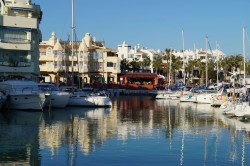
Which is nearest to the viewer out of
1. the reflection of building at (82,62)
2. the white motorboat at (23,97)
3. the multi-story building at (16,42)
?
the white motorboat at (23,97)

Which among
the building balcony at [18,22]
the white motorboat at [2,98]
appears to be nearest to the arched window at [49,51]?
the building balcony at [18,22]

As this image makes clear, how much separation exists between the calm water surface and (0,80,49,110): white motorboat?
4.86 metres

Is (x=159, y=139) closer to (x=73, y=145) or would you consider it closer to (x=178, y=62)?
(x=73, y=145)

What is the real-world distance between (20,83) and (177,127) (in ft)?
67.3

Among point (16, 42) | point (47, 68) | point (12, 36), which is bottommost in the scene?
point (47, 68)

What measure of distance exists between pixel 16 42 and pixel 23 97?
14193 millimetres

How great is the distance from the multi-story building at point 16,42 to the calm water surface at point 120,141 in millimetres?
18933

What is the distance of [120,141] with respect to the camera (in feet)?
91.2

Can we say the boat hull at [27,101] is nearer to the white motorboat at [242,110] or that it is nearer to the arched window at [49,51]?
the white motorboat at [242,110]

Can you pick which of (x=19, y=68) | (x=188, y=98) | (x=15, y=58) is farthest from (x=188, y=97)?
(x=15, y=58)

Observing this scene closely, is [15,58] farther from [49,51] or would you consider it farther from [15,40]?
[49,51]

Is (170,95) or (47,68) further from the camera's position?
(47,68)

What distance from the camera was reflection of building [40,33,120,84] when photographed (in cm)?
10712

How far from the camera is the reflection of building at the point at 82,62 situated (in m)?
107
